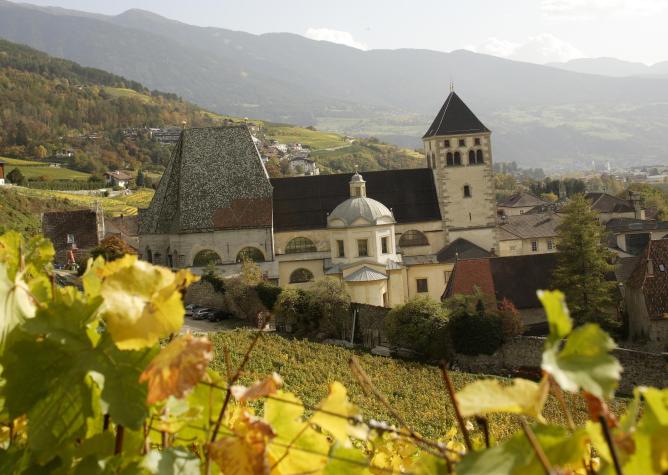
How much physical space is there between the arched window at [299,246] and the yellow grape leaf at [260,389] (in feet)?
136

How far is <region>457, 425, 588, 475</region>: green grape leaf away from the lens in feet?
3.55

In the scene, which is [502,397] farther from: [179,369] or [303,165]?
[303,165]

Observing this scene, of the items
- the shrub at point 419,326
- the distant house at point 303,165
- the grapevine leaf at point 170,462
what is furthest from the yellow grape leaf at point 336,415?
the distant house at point 303,165

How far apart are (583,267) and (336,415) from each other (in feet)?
116

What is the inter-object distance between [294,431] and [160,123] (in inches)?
6647

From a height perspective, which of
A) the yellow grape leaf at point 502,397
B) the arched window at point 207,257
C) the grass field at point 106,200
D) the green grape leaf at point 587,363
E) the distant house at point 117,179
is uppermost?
the green grape leaf at point 587,363

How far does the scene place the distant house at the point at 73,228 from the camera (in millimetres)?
57344

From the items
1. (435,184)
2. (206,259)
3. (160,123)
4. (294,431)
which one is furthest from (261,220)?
(160,123)

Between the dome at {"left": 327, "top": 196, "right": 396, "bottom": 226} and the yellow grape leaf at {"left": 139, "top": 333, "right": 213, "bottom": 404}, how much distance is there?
37406mm

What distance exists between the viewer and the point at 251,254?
139 ft

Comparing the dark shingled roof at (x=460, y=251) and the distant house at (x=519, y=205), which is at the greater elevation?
the dark shingled roof at (x=460, y=251)

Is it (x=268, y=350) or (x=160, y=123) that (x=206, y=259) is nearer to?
(x=268, y=350)

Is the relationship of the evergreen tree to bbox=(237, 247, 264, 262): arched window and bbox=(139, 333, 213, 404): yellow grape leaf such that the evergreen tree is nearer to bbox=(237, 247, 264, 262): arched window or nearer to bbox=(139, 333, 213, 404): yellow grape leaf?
bbox=(237, 247, 264, 262): arched window

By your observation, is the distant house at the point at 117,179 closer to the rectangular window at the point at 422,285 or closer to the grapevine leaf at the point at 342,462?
the rectangular window at the point at 422,285
